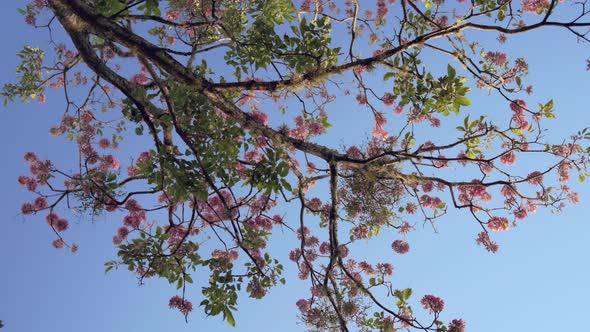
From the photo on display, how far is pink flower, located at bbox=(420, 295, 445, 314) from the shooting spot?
5.09 m

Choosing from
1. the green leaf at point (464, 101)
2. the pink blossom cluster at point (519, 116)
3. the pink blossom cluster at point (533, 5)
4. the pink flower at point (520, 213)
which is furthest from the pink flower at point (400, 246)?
the pink blossom cluster at point (533, 5)

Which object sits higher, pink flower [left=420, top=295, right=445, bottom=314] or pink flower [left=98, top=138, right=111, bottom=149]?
pink flower [left=98, top=138, right=111, bottom=149]

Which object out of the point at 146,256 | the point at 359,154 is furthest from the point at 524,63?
the point at 146,256

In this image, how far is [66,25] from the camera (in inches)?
199

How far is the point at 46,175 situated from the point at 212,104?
298cm

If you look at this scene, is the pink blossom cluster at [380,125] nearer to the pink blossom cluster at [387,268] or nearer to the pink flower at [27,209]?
the pink blossom cluster at [387,268]

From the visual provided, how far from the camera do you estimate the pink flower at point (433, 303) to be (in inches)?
200

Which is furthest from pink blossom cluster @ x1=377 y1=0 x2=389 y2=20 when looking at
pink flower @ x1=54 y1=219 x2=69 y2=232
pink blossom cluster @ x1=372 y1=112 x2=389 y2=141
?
pink flower @ x1=54 y1=219 x2=69 y2=232

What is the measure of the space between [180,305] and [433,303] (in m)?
3.00

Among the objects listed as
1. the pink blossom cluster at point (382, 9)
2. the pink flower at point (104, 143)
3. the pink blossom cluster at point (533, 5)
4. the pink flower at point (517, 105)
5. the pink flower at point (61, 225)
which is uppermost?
the pink blossom cluster at point (382, 9)

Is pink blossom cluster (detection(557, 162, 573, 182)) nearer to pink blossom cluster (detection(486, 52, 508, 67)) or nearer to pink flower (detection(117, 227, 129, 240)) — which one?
pink blossom cluster (detection(486, 52, 508, 67))

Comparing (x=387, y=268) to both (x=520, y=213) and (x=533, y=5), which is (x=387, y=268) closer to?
(x=520, y=213)

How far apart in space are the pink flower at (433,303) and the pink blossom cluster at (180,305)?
9.11ft

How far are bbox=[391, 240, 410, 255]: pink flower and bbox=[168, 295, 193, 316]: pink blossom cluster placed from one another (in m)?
3.17
